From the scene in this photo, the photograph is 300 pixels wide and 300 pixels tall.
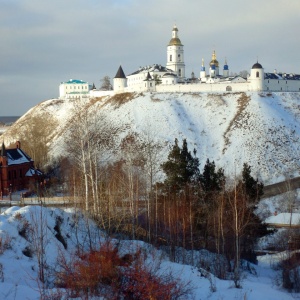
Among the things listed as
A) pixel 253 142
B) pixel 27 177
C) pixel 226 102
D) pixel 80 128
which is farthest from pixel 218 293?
pixel 226 102

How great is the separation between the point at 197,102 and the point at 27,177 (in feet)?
123

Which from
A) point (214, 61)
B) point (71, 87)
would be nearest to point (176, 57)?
point (214, 61)

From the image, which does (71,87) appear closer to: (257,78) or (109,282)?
(257,78)

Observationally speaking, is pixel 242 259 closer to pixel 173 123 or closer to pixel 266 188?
pixel 266 188

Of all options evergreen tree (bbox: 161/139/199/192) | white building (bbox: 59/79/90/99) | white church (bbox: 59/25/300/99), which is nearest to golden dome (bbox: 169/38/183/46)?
white church (bbox: 59/25/300/99)

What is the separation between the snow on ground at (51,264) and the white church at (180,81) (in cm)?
5894

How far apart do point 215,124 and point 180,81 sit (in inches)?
849

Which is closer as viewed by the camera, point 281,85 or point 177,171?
point 177,171

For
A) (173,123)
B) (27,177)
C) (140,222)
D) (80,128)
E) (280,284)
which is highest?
(173,123)

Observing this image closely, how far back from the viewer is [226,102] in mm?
70438

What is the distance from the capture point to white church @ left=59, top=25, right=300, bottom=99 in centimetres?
7675

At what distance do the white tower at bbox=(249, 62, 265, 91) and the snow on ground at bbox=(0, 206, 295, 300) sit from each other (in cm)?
5909

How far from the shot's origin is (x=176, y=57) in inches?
3684

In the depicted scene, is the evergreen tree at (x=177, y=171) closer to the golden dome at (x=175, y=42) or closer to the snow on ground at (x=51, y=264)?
Result: the snow on ground at (x=51, y=264)
